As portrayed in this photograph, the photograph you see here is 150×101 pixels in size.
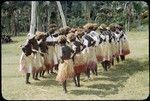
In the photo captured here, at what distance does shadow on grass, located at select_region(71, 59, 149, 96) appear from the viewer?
915 cm

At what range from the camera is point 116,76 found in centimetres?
1137

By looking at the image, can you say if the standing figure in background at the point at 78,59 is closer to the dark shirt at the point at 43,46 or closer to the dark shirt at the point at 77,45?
the dark shirt at the point at 77,45

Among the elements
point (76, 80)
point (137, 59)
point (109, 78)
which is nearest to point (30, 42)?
point (76, 80)

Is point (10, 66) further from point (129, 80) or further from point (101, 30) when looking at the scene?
point (129, 80)

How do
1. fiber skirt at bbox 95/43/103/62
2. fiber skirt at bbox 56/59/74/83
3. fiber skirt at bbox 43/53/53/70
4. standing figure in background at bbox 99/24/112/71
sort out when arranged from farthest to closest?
standing figure in background at bbox 99/24/112/71
fiber skirt at bbox 95/43/103/62
fiber skirt at bbox 43/53/53/70
fiber skirt at bbox 56/59/74/83

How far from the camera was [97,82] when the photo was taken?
10.5 meters

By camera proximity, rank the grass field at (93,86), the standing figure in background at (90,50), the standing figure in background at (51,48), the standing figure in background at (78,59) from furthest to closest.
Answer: the standing figure in background at (51,48) → the standing figure in background at (90,50) → the standing figure in background at (78,59) → the grass field at (93,86)

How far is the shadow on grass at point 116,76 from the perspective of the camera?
30.0ft

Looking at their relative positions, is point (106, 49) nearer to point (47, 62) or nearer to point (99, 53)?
point (99, 53)

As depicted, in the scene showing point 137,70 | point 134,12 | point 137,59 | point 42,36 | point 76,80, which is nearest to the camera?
point 76,80

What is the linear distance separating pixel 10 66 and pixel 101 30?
10.2 ft

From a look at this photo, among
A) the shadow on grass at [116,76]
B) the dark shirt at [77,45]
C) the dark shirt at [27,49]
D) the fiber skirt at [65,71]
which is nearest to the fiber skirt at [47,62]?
the dark shirt at [27,49]

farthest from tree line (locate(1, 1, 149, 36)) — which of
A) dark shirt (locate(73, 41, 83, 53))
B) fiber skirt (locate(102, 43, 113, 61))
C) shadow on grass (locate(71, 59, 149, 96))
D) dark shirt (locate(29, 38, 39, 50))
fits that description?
dark shirt (locate(73, 41, 83, 53))

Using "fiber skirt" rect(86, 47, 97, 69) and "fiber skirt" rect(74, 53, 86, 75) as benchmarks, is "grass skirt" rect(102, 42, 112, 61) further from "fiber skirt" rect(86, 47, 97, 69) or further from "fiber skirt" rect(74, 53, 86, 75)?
"fiber skirt" rect(74, 53, 86, 75)
